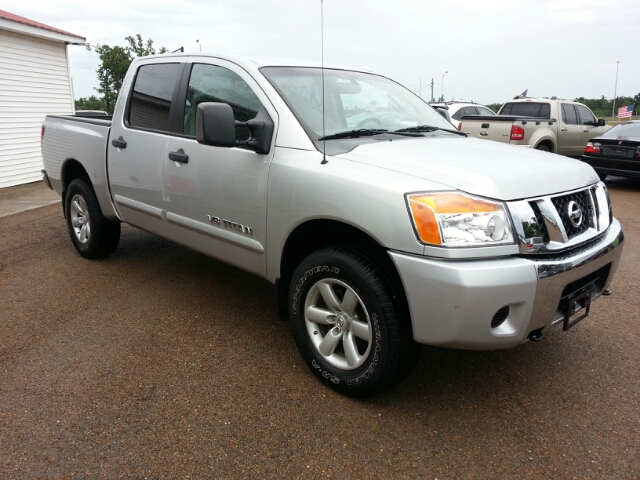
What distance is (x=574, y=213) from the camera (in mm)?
2656

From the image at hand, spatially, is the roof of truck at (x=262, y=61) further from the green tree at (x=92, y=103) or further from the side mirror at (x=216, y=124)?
the green tree at (x=92, y=103)

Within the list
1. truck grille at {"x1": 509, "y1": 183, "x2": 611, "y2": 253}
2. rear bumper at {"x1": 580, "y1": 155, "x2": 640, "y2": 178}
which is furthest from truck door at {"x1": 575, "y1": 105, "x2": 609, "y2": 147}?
truck grille at {"x1": 509, "y1": 183, "x2": 611, "y2": 253}

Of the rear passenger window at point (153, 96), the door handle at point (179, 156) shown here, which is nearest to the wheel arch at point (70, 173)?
the rear passenger window at point (153, 96)

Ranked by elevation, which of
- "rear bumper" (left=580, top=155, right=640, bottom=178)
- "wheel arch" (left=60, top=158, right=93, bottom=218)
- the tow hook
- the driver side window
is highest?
the driver side window

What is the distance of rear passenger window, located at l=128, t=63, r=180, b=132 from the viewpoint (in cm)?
396

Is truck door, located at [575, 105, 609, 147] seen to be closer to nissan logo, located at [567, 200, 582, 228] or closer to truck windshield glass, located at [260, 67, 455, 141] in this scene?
truck windshield glass, located at [260, 67, 455, 141]

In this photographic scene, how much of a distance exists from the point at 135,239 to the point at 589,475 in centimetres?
504

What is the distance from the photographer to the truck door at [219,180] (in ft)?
10.4

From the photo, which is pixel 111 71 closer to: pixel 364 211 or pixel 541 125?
pixel 541 125

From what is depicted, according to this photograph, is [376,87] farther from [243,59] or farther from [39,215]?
[39,215]

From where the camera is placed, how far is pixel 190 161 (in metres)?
3.58

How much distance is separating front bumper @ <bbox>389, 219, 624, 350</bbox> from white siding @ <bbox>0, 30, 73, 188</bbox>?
10488 millimetres

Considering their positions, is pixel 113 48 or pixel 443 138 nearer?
pixel 443 138

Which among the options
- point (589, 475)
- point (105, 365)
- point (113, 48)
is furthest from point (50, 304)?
point (113, 48)
